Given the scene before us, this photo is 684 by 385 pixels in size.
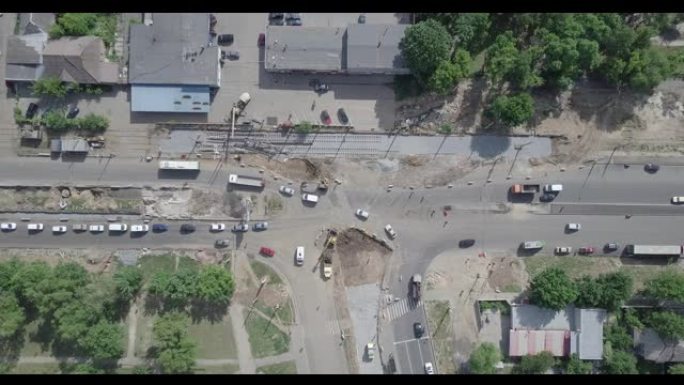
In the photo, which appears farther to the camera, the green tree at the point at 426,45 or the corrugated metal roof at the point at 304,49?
the corrugated metal roof at the point at 304,49

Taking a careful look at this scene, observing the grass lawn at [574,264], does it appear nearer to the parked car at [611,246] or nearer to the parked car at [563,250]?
the parked car at [563,250]

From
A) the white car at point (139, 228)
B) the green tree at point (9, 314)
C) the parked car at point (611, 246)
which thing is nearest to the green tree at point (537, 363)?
the parked car at point (611, 246)

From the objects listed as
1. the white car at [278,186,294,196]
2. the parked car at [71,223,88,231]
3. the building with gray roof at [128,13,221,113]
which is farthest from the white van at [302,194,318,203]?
the parked car at [71,223,88,231]

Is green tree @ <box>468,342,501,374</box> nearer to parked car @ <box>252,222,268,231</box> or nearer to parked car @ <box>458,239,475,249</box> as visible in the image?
parked car @ <box>458,239,475,249</box>

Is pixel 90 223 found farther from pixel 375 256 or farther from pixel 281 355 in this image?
pixel 375 256

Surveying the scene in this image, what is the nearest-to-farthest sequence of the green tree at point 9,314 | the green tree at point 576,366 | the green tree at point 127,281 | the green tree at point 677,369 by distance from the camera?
the green tree at point 9,314 < the green tree at point 677,369 < the green tree at point 127,281 < the green tree at point 576,366
